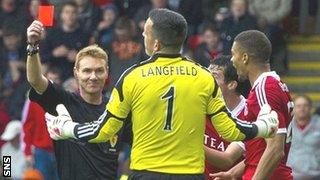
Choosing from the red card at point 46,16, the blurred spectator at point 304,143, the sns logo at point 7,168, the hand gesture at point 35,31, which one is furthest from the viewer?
the blurred spectator at point 304,143

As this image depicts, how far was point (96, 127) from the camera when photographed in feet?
24.6

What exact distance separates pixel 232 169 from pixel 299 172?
17.9 ft

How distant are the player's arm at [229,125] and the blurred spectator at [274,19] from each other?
8.45 metres

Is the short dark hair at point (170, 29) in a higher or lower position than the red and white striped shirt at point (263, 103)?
higher

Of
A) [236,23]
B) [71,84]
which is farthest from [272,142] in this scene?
[236,23]

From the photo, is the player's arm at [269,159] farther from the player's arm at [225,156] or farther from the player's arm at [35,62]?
the player's arm at [35,62]

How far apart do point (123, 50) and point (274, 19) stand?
7.03 feet

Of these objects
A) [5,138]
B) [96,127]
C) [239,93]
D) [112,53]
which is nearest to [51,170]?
[5,138]

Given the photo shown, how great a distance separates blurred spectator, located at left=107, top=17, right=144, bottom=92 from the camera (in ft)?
51.9

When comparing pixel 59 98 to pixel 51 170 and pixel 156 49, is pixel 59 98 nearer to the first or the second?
pixel 156 49

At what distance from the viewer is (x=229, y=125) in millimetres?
7570

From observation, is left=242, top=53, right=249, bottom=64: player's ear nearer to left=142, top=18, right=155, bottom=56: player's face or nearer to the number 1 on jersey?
left=142, top=18, right=155, bottom=56: player's face

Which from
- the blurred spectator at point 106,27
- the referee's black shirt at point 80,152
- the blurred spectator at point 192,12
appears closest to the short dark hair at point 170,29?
the referee's black shirt at point 80,152

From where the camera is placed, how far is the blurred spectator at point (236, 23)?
15820mm
